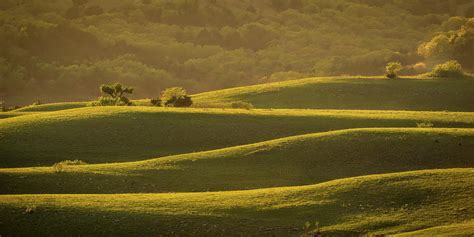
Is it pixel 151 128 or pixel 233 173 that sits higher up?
pixel 151 128

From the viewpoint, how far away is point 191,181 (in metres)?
48.7

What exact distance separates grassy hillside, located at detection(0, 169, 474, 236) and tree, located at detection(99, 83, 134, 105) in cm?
4134

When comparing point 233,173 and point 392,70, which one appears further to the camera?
point 392,70

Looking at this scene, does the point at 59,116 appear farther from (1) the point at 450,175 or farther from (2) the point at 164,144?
(1) the point at 450,175

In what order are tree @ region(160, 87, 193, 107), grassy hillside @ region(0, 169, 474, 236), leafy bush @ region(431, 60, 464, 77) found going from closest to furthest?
grassy hillside @ region(0, 169, 474, 236) < tree @ region(160, 87, 193, 107) < leafy bush @ region(431, 60, 464, 77)

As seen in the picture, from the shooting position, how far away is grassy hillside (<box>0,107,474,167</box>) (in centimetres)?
5897

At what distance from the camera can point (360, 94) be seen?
315ft

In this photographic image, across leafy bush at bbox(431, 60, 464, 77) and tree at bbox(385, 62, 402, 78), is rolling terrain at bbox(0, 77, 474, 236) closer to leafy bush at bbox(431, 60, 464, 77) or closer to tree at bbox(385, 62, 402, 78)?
tree at bbox(385, 62, 402, 78)

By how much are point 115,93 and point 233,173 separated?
144ft

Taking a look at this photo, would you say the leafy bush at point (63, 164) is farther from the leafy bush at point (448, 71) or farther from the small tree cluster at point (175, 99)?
the leafy bush at point (448, 71)

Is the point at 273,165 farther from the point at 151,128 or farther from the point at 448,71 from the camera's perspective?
the point at 448,71

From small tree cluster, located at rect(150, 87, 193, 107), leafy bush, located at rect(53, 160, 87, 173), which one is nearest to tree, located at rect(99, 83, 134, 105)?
A: small tree cluster, located at rect(150, 87, 193, 107)

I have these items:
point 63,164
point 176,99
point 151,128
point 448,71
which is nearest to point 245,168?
point 63,164

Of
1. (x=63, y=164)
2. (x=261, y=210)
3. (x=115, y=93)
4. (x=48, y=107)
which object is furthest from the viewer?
(x=48, y=107)
